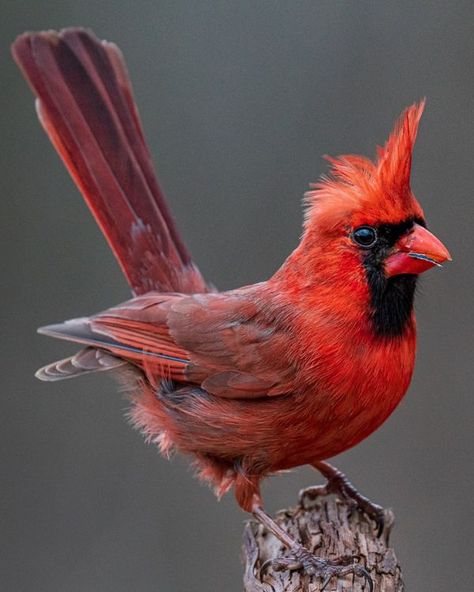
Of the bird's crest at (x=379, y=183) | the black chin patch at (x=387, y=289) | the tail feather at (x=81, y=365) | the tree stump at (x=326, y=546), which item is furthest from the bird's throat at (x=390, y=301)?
the tail feather at (x=81, y=365)

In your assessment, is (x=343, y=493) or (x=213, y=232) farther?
(x=213, y=232)

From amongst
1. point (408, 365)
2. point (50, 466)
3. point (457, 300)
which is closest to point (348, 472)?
point (457, 300)

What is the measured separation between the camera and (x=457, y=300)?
6234mm

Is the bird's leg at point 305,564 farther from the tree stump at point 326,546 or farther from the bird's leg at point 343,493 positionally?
the bird's leg at point 343,493

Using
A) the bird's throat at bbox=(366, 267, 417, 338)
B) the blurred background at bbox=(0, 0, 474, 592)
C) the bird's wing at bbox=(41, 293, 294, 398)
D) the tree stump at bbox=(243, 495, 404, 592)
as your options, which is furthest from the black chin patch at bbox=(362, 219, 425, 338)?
the blurred background at bbox=(0, 0, 474, 592)

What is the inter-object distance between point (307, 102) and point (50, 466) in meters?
2.36

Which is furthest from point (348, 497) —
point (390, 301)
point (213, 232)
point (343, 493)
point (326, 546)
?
point (213, 232)

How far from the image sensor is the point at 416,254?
3.90 meters

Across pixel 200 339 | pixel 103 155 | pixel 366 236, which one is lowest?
pixel 200 339

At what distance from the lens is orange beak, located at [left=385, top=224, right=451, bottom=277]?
3865 mm

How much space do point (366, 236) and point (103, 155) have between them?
152 cm

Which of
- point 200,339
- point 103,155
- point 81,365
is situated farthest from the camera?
point 103,155

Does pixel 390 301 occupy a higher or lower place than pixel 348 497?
higher

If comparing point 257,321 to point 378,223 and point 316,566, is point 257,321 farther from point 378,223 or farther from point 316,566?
point 316,566
